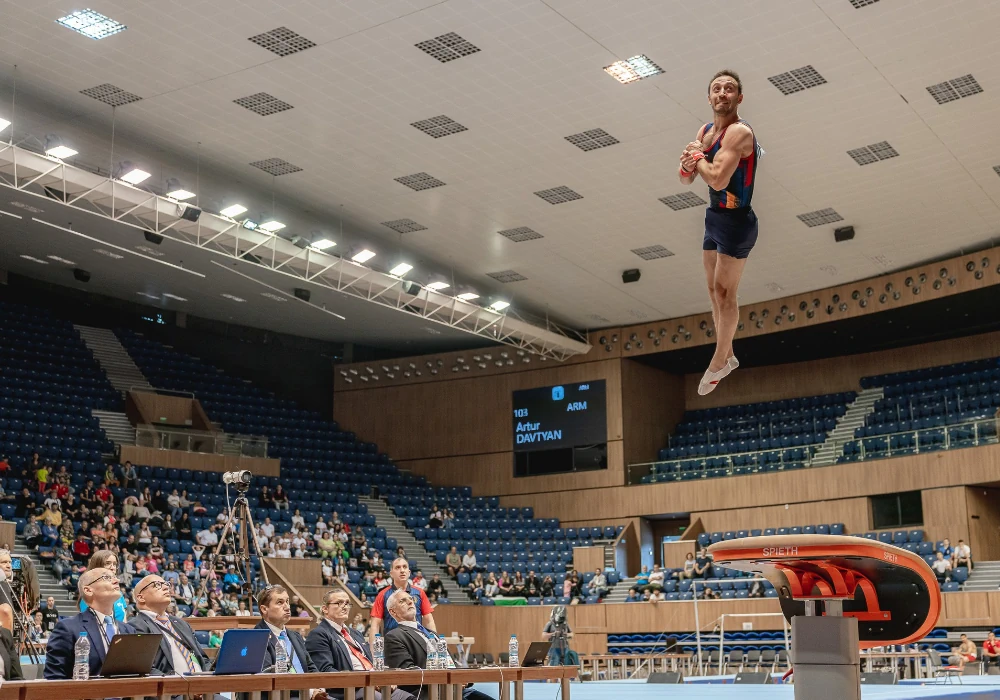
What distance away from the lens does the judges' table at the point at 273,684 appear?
4664mm

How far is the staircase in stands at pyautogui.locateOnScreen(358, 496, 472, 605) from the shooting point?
24.9 meters

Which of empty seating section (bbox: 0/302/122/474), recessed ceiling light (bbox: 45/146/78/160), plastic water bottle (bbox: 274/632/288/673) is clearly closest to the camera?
plastic water bottle (bbox: 274/632/288/673)

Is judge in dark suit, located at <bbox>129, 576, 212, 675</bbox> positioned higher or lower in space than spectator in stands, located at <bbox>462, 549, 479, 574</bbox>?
lower

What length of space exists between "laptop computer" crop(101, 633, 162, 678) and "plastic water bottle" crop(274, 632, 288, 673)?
3.75 ft

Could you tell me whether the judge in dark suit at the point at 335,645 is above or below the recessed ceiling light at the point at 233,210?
below

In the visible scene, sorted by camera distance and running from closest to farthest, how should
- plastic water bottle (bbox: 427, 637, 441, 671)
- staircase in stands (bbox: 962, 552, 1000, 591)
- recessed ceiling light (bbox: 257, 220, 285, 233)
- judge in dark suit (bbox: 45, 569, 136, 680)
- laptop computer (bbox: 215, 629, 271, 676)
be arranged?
1. judge in dark suit (bbox: 45, 569, 136, 680)
2. laptop computer (bbox: 215, 629, 271, 676)
3. plastic water bottle (bbox: 427, 637, 441, 671)
4. recessed ceiling light (bbox: 257, 220, 285, 233)
5. staircase in stands (bbox: 962, 552, 1000, 591)

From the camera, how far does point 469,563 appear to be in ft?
83.8

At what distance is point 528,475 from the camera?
2866 cm

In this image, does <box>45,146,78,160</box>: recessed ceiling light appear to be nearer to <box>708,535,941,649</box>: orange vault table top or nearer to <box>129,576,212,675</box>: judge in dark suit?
<box>129,576,212,675</box>: judge in dark suit

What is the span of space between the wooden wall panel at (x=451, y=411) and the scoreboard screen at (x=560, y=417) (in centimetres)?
20

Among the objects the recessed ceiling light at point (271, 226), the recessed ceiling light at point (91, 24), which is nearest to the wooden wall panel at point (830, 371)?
the recessed ceiling light at point (271, 226)

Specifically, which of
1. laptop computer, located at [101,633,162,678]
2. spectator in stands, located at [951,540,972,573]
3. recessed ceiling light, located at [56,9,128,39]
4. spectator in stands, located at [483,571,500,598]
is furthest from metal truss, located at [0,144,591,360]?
Answer: laptop computer, located at [101,633,162,678]

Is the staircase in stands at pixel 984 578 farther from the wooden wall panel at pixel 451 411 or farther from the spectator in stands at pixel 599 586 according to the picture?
the wooden wall panel at pixel 451 411

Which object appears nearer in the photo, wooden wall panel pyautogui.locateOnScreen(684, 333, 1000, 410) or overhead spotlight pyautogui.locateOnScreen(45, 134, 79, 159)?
overhead spotlight pyautogui.locateOnScreen(45, 134, 79, 159)
